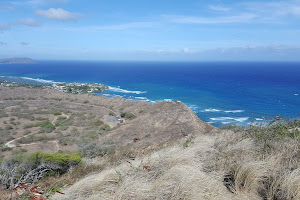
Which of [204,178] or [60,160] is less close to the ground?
[204,178]

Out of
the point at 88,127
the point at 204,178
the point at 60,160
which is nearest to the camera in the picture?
the point at 204,178

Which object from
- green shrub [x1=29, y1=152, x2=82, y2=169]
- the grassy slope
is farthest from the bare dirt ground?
the grassy slope

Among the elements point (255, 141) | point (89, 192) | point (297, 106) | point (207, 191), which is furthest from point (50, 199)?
point (297, 106)

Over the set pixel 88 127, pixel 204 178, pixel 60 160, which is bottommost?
pixel 88 127

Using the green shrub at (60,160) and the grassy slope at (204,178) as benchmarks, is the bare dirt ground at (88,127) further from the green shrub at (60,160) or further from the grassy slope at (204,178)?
the grassy slope at (204,178)

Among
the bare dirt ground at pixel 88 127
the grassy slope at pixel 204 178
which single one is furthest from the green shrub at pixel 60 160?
the grassy slope at pixel 204 178

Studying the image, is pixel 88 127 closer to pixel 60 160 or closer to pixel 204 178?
pixel 60 160

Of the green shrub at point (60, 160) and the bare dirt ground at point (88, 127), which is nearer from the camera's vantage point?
the green shrub at point (60, 160)

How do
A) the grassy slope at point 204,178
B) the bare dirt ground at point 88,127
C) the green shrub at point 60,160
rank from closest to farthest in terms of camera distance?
the grassy slope at point 204,178 → the green shrub at point 60,160 → the bare dirt ground at point 88,127

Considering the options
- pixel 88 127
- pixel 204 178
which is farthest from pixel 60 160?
pixel 88 127

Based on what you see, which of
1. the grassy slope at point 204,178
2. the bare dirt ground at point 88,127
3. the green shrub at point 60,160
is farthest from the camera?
the bare dirt ground at point 88,127

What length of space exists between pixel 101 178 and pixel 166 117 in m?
21.6

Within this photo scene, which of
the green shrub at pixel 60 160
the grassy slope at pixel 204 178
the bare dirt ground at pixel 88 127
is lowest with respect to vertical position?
the bare dirt ground at pixel 88 127

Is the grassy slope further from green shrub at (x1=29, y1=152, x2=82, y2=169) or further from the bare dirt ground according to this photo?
the bare dirt ground
